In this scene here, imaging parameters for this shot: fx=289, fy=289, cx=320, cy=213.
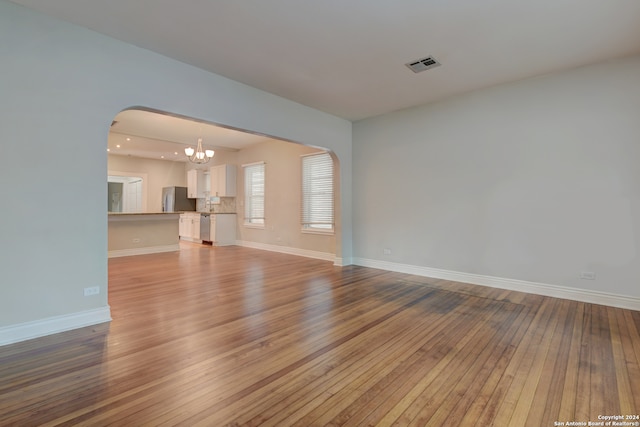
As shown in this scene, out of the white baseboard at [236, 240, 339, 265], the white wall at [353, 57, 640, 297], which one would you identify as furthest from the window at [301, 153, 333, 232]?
the white wall at [353, 57, 640, 297]

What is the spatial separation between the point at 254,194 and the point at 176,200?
374 cm

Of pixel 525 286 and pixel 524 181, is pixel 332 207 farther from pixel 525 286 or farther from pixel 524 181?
pixel 525 286

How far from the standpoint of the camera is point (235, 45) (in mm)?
3195

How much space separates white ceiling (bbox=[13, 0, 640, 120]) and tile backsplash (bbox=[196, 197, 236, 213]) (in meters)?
5.88

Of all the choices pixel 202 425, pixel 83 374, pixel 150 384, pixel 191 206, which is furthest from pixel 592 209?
pixel 191 206

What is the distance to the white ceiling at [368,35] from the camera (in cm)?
260

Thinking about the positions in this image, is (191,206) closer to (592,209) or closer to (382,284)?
(382,284)

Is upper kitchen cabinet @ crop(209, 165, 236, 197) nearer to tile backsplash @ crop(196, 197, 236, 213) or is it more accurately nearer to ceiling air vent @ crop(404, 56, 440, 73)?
tile backsplash @ crop(196, 197, 236, 213)

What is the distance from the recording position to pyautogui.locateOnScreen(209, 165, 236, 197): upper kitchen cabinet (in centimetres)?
903

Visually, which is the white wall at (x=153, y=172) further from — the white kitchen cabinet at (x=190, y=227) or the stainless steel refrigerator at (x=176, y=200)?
the white kitchen cabinet at (x=190, y=227)

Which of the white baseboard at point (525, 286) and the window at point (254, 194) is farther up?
the window at point (254, 194)

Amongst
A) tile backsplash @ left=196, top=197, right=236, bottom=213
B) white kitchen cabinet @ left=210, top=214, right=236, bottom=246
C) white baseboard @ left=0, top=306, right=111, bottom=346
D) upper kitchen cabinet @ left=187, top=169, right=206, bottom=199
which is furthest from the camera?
upper kitchen cabinet @ left=187, top=169, right=206, bottom=199

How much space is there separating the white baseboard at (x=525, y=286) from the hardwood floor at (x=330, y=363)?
0.59 ft

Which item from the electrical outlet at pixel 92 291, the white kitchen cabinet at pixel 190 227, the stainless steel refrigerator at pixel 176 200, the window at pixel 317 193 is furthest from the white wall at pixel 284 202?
the electrical outlet at pixel 92 291
